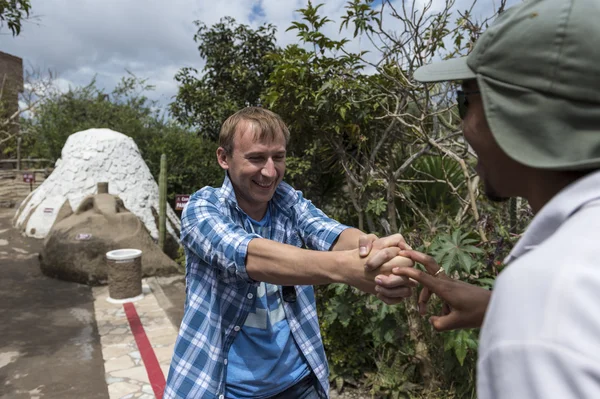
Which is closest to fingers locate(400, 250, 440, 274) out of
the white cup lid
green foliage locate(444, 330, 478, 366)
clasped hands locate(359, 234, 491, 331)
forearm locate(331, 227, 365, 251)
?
clasped hands locate(359, 234, 491, 331)

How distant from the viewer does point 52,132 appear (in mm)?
13625

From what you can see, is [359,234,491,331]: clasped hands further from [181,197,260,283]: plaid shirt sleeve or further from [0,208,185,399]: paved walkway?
[0,208,185,399]: paved walkway

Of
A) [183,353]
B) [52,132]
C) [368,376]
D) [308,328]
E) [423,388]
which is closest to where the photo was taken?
[183,353]

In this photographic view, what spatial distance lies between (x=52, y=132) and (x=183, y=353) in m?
14.0

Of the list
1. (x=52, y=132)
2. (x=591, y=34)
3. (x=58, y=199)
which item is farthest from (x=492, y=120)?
(x=52, y=132)

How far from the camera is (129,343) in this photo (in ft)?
17.2

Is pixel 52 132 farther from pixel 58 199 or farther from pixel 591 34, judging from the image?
pixel 591 34

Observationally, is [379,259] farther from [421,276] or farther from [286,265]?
[286,265]

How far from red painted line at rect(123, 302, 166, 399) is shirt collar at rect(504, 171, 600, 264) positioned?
406cm

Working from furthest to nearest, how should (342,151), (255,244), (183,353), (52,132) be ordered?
(52,132) → (342,151) → (183,353) → (255,244)

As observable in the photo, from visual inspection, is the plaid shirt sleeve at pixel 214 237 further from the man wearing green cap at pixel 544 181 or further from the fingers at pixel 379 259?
the man wearing green cap at pixel 544 181

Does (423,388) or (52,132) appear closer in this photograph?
(423,388)

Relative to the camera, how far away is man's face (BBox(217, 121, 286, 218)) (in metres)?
1.81

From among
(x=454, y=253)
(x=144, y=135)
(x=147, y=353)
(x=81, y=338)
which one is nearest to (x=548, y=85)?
(x=454, y=253)
